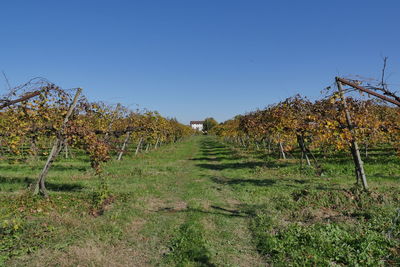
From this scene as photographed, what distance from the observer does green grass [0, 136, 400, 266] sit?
5.46 m

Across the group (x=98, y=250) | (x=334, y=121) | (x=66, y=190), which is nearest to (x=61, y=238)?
(x=98, y=250)

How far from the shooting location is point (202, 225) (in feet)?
24.0

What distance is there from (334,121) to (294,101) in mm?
6218

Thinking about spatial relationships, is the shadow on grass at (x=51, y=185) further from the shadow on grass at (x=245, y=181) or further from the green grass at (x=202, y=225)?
the shadow on grass at (x=245, y=181)

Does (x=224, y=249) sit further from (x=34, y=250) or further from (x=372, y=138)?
(x=372, y=138)

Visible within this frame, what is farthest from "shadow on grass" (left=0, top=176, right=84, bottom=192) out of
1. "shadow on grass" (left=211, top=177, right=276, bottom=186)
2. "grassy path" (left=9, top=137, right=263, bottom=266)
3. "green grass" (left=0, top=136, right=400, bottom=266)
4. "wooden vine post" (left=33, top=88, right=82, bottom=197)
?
"shadow on grass" (left=211, top=177, right=276, bottom=186)

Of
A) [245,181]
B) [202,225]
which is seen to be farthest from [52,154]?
[245,181]

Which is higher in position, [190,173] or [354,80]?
[354,80]

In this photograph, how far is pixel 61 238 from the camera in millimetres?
6355

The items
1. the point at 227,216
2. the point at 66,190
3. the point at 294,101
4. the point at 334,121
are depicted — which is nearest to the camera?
the point at 227,216

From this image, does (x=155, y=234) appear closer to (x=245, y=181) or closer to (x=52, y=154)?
(x=52, y=154)

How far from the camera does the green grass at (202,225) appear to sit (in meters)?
5.46

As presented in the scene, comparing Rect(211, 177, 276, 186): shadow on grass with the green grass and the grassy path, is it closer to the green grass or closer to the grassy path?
the green grass

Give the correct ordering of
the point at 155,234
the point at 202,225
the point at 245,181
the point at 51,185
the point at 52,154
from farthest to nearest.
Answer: the point at 245,181 → the point at 51,185 → the point at 52,154 → the point at 202,225 → the point at 155,234
